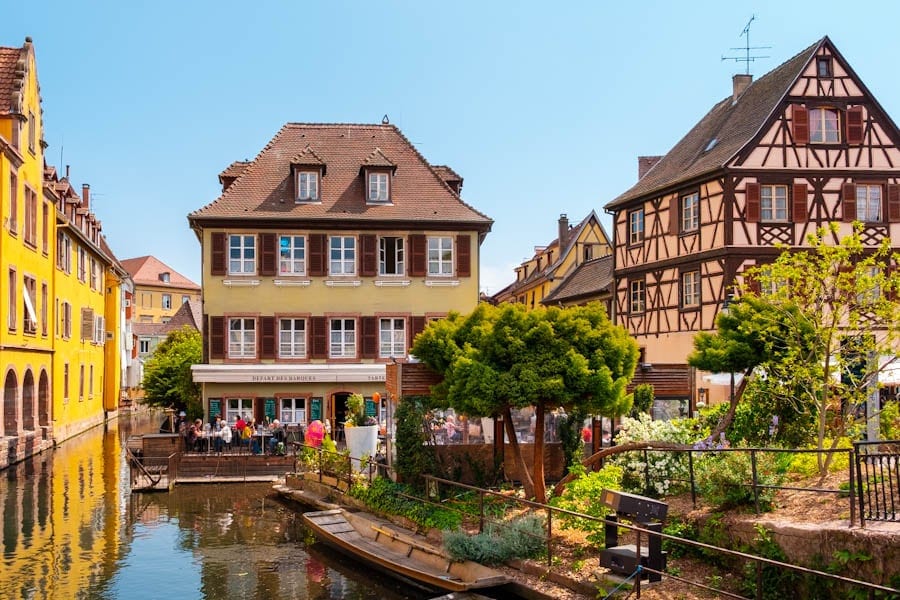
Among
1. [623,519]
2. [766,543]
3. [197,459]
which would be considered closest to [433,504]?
[623,519]

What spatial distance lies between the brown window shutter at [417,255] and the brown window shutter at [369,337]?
2436mm

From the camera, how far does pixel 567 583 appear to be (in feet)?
43.7

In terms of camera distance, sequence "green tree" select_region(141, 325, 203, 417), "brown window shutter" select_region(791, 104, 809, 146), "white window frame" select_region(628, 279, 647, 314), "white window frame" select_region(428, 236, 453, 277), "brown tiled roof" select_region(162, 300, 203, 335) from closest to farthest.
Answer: "brown window shutter" select_region(791, 104, 809, 146), "white window frame" select_region(428, 236, 453, 277), "white window frame" select_region(628, 279, 647, 314), "green tree" select_region(141, 325, 203, 417), "brown tiled roof" select_region(162, 300, 203, 335)

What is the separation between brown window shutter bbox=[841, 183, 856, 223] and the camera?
33.7m

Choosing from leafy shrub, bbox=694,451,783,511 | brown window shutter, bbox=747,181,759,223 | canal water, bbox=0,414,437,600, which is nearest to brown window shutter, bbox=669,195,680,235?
brown window shutter, bbox=747,181,759,223

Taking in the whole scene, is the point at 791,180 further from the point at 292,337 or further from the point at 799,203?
the point at 292,337

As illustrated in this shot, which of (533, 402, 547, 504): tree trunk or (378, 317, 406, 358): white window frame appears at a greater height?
(378, 317, 406, 358): white window frame

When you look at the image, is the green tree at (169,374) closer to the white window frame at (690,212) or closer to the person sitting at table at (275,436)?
the person sitting at table at (275,436)

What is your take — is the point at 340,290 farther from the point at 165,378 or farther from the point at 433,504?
the point at 433,504

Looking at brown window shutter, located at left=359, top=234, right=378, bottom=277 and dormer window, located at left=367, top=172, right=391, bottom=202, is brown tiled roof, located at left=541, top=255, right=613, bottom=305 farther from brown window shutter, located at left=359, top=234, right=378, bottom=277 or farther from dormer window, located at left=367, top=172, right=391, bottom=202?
brown window shutter, located at left=359, top=234, right=378, bottom=277

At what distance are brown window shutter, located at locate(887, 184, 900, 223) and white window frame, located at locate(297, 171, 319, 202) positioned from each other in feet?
70.5

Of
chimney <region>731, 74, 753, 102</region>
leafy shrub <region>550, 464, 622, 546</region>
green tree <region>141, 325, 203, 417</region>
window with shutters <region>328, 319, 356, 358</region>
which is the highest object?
chimney <region>731, 74, 753, 102</region>

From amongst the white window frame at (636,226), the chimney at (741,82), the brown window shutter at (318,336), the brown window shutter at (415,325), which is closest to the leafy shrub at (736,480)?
the brown window shutter at (415,325)

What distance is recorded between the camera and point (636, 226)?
39844mm
